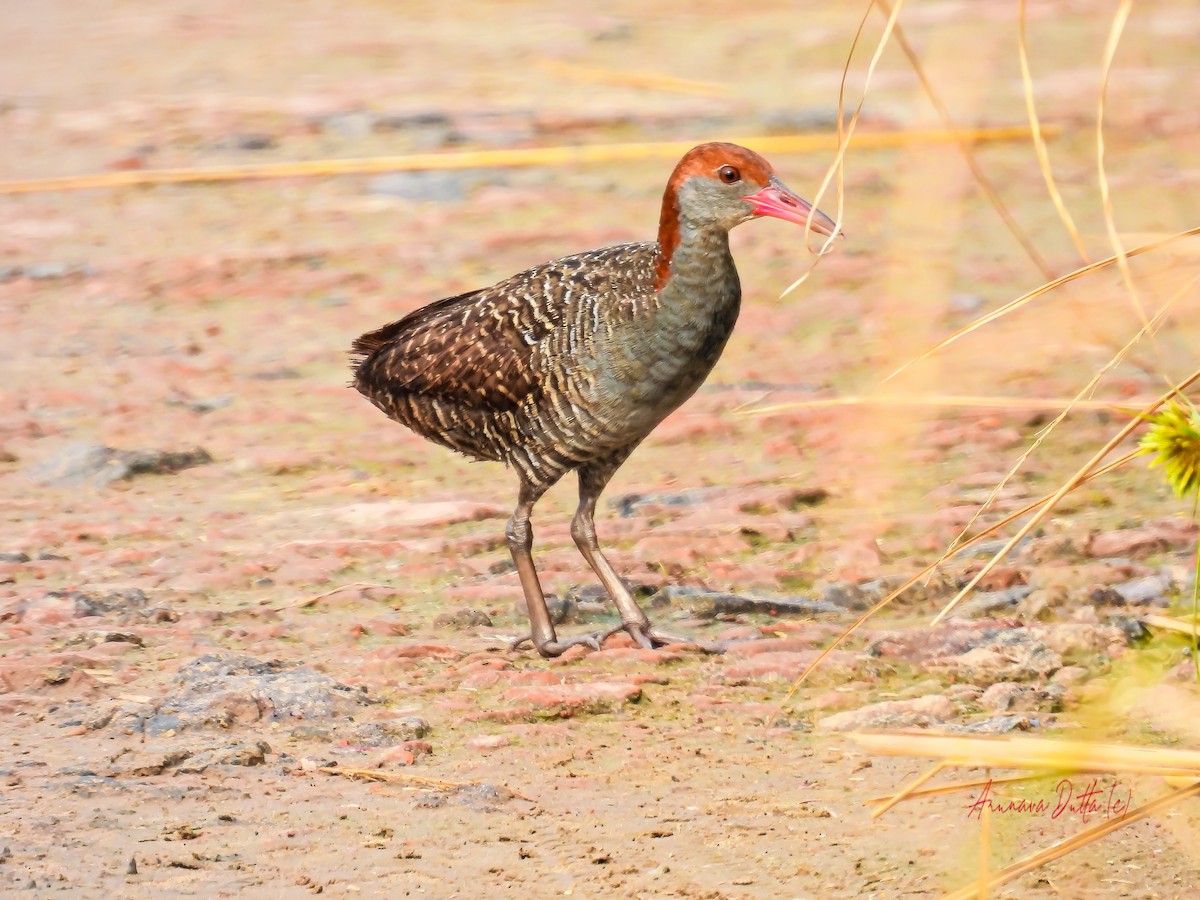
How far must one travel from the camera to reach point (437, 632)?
518 cm

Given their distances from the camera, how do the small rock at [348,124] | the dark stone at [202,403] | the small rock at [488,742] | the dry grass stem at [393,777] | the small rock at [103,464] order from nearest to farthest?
the dry grass stem at [393,777]
the small rock at [488,742]
the small rock at [103,464]
the dark stone at [202,403]
the small rock at [348,124]

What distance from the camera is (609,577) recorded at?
5242 mm

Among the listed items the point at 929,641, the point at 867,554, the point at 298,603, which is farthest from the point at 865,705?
the point at 298,603

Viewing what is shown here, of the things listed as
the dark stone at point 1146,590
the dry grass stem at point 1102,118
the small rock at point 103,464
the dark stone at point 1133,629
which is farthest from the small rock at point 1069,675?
the small rock at point 103,464

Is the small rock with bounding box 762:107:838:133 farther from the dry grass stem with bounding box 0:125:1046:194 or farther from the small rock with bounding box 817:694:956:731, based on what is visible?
the dry grass stem with bounding box 0:125:1046:194

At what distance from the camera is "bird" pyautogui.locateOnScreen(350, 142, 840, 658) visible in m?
4.99

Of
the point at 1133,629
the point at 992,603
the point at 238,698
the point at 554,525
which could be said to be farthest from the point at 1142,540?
the point at 238,698

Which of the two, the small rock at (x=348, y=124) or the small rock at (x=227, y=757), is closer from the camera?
the small rock at (x=227, y=757)

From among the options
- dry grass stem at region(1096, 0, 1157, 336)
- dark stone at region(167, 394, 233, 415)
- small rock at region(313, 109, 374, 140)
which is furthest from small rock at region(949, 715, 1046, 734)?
small rock at region(313, 109, 374, 140)

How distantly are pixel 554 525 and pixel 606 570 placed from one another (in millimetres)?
893

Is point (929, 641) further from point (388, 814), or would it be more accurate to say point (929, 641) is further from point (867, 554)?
point (388, 814)

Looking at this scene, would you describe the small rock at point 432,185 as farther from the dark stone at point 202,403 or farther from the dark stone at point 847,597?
the dark stone at point 847,597

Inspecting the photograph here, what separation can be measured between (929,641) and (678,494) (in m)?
1.82

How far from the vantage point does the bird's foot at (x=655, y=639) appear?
5.01m
